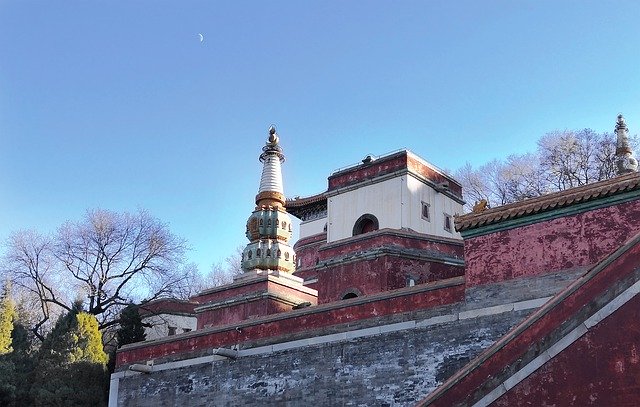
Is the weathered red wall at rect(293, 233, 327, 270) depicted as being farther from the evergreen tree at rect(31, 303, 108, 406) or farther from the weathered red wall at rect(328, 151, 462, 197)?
the evergreen tree at rect(31, 303, 108, 406)

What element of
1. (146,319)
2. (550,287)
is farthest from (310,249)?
(550,287)

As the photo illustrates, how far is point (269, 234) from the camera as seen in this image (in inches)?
Result: 1038

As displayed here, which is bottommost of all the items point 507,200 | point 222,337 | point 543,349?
point 543,349

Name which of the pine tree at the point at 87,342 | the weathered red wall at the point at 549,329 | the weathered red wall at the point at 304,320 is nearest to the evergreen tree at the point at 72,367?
the pine tree at the point at 87,342

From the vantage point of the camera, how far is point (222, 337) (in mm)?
20562

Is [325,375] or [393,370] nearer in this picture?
[393,370]

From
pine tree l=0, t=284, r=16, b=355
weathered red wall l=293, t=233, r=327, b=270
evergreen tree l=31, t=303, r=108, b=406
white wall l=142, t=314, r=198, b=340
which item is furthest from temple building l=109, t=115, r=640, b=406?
white wall l=142, t=314, r=198, b=340

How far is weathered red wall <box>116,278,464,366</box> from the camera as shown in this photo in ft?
54.0

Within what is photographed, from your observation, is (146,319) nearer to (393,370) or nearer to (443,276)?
(443,276)

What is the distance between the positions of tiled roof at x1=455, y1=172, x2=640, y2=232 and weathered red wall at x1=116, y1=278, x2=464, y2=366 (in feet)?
4.00

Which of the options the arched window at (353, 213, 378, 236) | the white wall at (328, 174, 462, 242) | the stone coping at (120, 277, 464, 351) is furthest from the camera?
the arched window at (353, 213, 378, 236)

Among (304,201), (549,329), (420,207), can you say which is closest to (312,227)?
(304,201)

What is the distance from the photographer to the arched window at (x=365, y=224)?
2589 cm

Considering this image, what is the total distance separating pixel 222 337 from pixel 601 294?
12.1m
